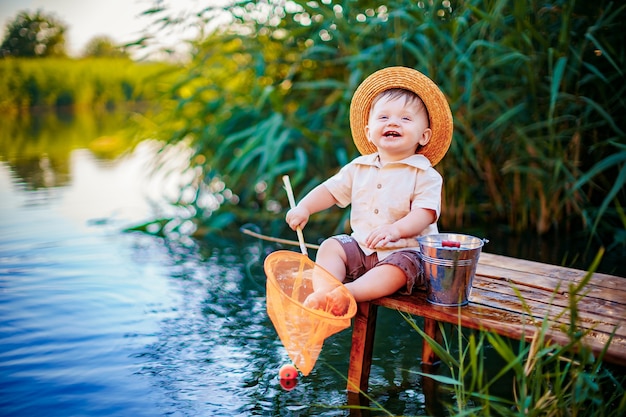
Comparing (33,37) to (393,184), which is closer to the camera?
(393,184)

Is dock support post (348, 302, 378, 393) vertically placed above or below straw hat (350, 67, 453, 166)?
below

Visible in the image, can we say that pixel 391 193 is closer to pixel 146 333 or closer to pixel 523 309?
pixel 523 309

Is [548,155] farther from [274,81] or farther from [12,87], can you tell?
[12,87]

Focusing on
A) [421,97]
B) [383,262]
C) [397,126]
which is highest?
[421,97]

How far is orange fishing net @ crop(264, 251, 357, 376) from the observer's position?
1.96 m

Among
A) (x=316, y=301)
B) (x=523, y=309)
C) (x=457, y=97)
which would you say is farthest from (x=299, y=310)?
(x=457, y=97)

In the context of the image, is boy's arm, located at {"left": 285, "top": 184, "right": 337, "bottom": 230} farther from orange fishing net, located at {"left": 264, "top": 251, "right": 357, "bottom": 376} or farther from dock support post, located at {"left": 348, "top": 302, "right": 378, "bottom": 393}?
→ dock support post, located at {"left": 348, "top": 302, "right": 378, "bottom": 393}

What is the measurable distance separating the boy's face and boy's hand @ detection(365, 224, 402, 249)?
280 millimetres

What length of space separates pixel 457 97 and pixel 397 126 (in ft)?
5.68

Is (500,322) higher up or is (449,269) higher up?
(449,269)

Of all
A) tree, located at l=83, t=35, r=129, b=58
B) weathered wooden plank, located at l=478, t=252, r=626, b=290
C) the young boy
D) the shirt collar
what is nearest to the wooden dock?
weathered wooden plank, located at l=478, t=252, r=626, b=290

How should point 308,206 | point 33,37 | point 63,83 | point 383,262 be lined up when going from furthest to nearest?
point 63,83, point 33,37, point 308,206, point 383,262

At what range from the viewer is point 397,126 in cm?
229

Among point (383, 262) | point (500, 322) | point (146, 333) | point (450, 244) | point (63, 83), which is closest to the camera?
point (500, 322)
